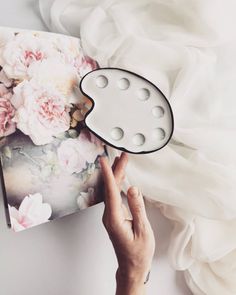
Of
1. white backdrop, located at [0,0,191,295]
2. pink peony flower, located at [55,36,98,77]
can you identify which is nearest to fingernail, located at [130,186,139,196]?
white backdrop, located at [0,0,191,295]

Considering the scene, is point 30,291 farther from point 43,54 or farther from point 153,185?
point 43,54

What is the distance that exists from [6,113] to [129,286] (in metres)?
0.35

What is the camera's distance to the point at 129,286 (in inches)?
31.8

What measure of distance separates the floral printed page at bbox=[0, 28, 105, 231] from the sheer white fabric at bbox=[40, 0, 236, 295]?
2.7 inches

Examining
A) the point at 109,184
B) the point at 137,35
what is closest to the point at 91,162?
the point at 109,184

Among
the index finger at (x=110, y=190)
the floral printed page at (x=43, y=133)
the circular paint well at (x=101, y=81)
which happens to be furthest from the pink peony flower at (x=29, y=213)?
the circular paint well at (x=101, y=81)

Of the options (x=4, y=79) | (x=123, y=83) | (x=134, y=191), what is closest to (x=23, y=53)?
(x=4, y=79)

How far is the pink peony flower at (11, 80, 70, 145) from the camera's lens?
771mm

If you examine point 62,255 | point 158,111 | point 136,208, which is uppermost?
point 158,111

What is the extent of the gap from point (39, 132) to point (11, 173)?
80 mm

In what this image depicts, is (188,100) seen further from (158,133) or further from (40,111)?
(40,111)

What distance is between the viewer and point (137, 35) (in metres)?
0.90

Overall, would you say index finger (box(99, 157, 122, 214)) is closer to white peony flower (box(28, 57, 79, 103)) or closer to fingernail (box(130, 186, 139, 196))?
fingernail (box(130, 186, 139, 196))

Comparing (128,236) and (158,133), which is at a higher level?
(158,133)
